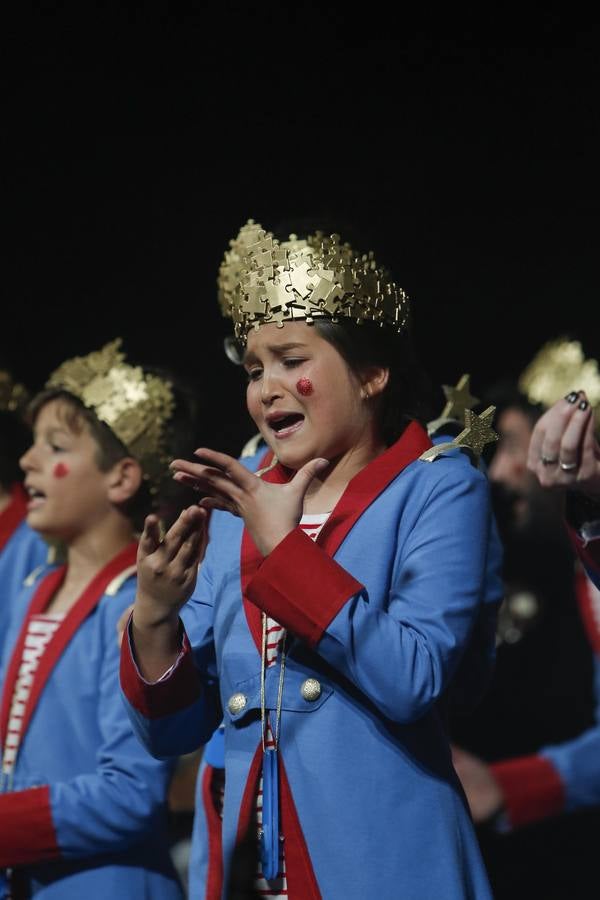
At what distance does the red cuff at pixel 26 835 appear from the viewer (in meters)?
2.54

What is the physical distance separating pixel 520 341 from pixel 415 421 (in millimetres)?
1931

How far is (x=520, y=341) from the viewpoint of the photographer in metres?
4.05

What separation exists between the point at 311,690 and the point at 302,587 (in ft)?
0.58

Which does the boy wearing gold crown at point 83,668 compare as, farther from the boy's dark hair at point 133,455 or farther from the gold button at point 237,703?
the gold button at point 237,703

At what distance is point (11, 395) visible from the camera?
3.77 metres

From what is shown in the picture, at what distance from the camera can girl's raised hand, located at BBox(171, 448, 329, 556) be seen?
184cm

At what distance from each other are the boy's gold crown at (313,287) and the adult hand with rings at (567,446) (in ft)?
1.23

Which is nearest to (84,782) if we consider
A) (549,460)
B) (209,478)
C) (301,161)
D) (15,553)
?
(209,478)

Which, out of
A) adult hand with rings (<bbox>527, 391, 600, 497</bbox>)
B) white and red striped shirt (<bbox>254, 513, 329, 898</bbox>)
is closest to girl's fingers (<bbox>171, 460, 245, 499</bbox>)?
white and red striped shirt (<bbox>254, 513, 329, 898</bbox>)

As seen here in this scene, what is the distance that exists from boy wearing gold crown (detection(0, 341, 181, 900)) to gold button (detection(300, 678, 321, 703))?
0.80 meters

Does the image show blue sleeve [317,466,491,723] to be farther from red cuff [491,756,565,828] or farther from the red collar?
the red collar

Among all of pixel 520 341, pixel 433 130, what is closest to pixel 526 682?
pixel 520 341

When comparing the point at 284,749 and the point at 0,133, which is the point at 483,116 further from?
the point at 284,749

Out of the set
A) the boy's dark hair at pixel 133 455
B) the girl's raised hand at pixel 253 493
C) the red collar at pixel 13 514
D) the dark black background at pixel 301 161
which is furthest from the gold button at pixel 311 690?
the red collar at pixel 13 514
